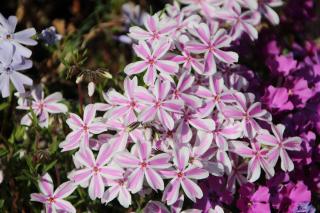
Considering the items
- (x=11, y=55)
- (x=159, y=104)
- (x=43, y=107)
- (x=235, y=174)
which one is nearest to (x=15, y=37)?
(x=11, y=55)

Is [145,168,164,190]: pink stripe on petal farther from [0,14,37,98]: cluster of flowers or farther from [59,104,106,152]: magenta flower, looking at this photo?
[0,14,37,98]: cluster of flowers

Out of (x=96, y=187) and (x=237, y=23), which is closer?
(x=96, y=187)

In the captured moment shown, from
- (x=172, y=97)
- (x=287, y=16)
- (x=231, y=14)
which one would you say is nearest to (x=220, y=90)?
(x=172, y=97)

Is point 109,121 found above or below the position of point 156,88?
below

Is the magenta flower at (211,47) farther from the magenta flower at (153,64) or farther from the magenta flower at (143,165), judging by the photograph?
the magenta flower at (143,165)

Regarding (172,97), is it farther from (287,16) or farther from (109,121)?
Answer: (287,16)

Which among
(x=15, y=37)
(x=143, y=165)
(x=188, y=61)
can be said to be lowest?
(x=143, y=165)

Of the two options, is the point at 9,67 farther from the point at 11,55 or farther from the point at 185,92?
the point at 185,92
